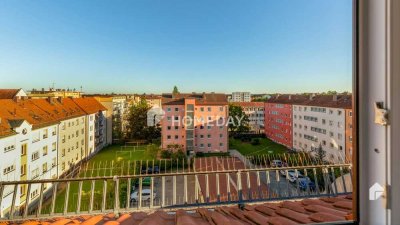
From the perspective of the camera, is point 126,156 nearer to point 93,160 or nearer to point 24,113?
point 93,160

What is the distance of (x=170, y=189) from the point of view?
1.86 m

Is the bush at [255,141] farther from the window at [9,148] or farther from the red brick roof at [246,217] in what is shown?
the window at [9,148]

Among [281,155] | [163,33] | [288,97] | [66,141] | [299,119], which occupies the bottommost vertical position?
[281,155]

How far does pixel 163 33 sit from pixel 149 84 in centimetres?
45

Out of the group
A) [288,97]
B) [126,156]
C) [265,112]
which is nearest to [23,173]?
[126,156]

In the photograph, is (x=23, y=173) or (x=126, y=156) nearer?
(x=23, y=173)

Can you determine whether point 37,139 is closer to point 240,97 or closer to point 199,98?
point 199,98

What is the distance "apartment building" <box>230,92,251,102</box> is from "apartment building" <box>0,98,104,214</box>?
1.22 meters

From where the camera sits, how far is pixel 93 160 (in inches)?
71.7

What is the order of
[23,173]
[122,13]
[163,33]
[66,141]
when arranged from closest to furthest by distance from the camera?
[23,173] → [66,141] → [122,13] → [163,33]

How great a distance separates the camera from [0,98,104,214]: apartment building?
1375mm

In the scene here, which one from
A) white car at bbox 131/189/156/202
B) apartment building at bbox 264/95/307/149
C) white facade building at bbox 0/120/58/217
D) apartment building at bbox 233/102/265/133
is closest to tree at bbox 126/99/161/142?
white car at bbox 131/189/156/202

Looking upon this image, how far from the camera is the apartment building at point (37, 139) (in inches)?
54.1

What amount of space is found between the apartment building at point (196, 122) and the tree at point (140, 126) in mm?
91
